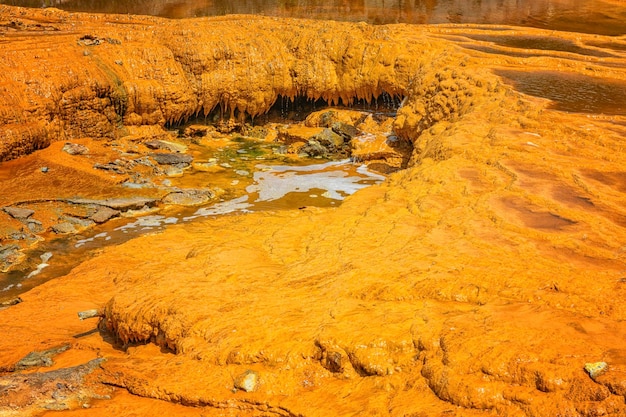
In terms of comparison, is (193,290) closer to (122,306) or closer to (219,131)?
(122,306)

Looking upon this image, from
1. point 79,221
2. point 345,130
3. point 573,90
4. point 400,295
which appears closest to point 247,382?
point 400,295

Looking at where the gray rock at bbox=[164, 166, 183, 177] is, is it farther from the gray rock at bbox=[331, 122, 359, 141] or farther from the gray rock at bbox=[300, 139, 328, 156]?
the gray rock at bbox=[331, 122, 359, 141]

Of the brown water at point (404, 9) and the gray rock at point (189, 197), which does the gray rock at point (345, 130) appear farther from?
the brown water at point (404, 9)

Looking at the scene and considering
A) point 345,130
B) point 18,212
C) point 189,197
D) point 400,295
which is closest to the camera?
point 400,295

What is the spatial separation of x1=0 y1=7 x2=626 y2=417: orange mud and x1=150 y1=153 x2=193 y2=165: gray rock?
2846 millimetres

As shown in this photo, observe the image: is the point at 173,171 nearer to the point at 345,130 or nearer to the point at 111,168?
the point at 111,168

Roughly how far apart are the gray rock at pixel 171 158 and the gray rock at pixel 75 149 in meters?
1.54

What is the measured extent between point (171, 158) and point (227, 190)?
7.31 ft

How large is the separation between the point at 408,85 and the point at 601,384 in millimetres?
12324

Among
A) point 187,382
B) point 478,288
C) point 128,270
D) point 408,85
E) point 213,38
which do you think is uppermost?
point 213,38

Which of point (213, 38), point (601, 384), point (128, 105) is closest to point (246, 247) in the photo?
point (601, 384)

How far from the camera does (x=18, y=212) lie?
9.89 m

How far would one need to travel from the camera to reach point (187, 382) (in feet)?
13.2

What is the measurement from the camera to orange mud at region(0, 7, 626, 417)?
349cm
